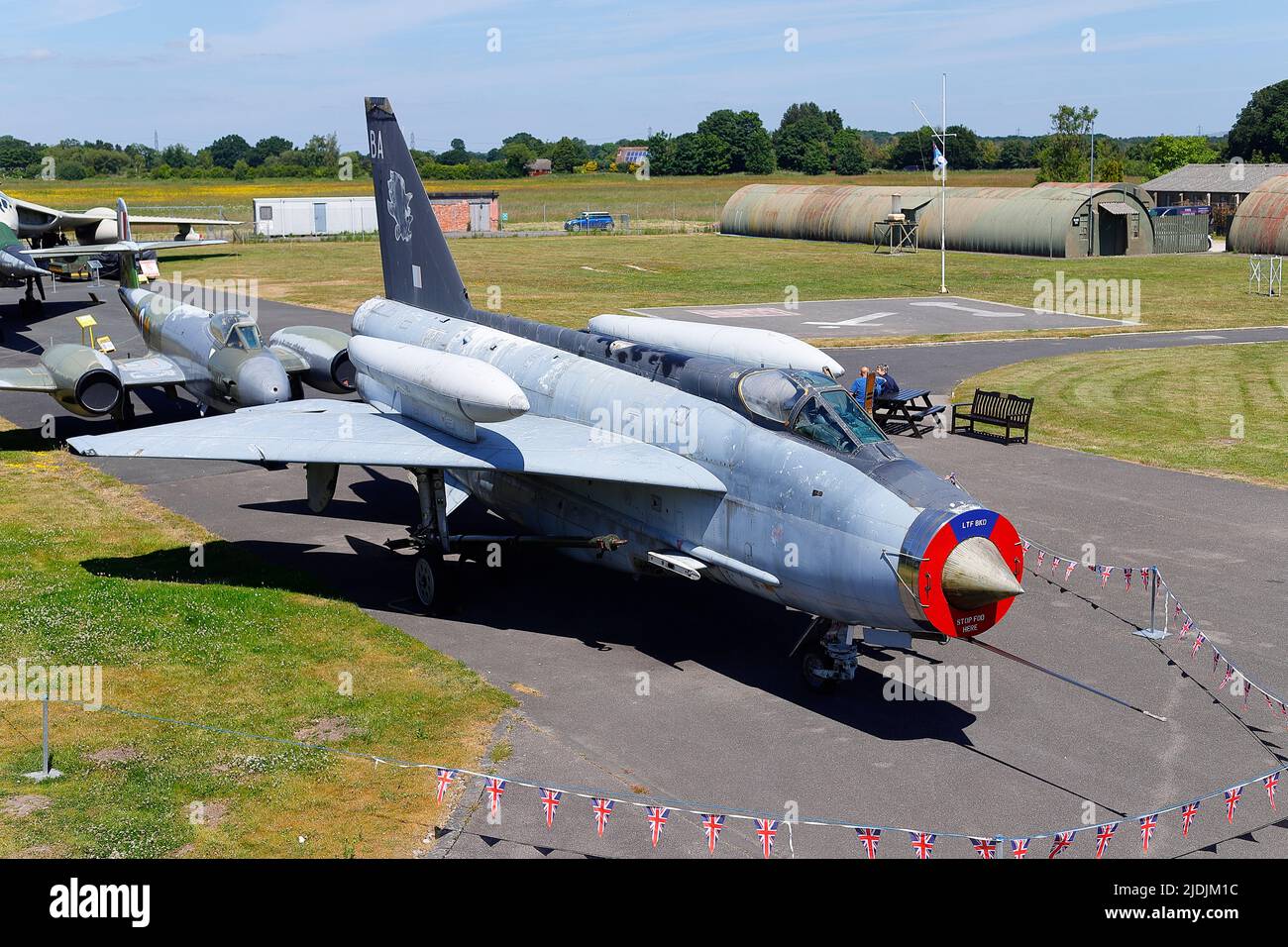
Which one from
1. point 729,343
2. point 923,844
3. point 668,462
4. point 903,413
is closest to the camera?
point 923,844

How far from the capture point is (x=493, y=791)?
11203 millimetres

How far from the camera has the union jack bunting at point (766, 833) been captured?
1064cm

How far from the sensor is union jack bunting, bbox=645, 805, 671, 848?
10938mm

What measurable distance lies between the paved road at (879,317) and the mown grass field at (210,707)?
27.3m

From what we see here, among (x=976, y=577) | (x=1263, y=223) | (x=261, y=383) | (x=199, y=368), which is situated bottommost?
(x=976, y=577)

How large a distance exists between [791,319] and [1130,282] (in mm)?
21169

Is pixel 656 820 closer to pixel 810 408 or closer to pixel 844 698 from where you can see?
pixel 844 698

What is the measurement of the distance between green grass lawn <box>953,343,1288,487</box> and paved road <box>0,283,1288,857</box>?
4.18 m

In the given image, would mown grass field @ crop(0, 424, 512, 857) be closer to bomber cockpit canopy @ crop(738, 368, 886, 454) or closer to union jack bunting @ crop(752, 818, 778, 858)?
union jack bunting @ crop(752, 818, 778, 858)

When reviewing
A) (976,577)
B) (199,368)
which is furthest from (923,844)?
(199,368)

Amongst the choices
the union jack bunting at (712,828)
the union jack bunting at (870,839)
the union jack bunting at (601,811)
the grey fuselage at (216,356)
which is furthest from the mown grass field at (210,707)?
the grey fuselage at (216,356)

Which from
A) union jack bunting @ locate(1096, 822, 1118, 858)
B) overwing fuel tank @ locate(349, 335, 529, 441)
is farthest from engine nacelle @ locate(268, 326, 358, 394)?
union jack bunting @ locate(1096, 822, 1118, 858)

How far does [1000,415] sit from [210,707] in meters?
19.7
